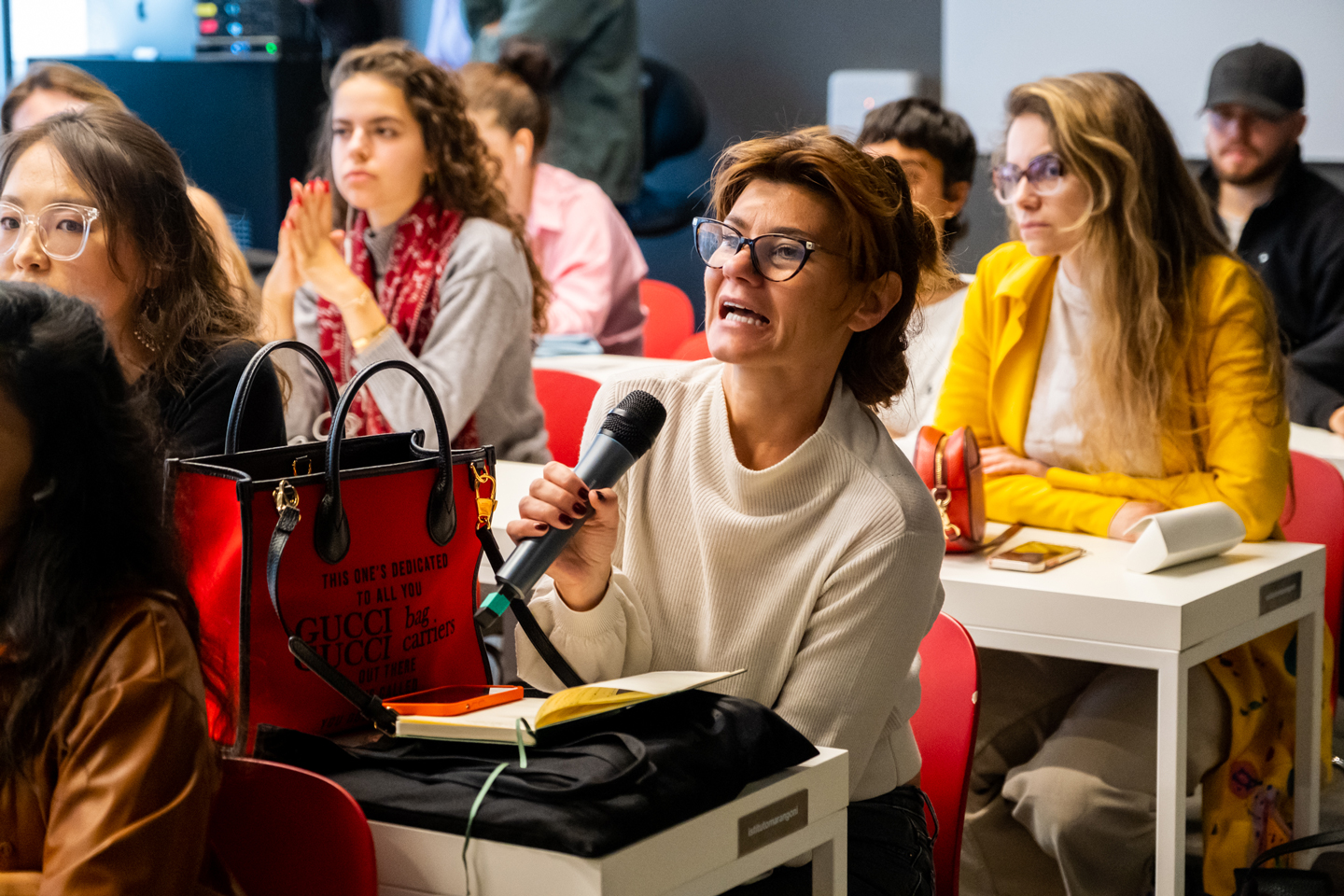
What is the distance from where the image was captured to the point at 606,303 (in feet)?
15.0

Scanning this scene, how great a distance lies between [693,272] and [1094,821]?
4409mm

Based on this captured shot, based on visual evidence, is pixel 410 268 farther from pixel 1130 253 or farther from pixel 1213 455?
pixel 1213 455

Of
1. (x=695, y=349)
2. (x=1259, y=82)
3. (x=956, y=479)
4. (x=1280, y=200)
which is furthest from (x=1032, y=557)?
(x=1259, y=82)

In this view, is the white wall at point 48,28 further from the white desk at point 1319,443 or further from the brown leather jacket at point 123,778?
the brown leather jacket at point 123,778

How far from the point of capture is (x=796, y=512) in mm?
1548

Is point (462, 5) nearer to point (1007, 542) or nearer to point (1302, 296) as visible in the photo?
point (1302, 296)

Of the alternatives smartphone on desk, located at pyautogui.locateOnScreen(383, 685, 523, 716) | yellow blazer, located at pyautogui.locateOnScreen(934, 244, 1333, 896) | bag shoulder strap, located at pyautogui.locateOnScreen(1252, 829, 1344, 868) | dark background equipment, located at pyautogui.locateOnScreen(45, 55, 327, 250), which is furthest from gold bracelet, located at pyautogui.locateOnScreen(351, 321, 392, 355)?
dark background equipment, located at pyautogui.locateOnScreen(45, 55, 327, 250)

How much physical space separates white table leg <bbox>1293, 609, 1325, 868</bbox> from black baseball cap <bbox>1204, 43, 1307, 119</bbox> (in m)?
2.42

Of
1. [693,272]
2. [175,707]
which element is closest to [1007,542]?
[175,707]

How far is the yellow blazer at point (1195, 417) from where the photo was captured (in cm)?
235

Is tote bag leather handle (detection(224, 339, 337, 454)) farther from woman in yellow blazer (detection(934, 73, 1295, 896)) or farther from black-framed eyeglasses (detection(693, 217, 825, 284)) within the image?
woman in yellow blazer (detection(934, 73, 1295, 896))

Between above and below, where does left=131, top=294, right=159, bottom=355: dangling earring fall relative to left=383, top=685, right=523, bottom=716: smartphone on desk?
above

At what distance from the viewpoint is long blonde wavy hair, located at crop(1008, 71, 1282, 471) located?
242 cm

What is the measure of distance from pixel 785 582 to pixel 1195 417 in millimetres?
1230
